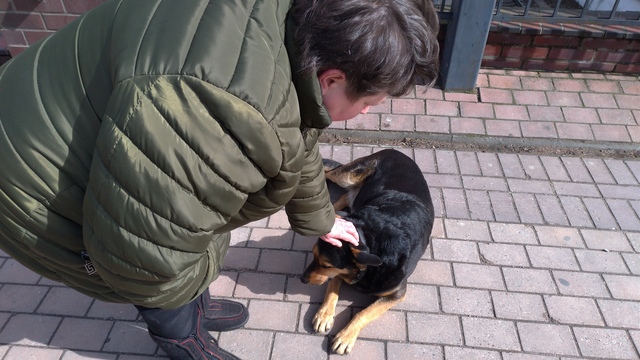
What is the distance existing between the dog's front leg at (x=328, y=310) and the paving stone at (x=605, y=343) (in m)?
1.57

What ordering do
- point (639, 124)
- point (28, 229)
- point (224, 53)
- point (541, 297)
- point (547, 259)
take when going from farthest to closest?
point (639, 124) < point (547, 259) < point (541, 297) < point (28, 229) < point (224, 53)

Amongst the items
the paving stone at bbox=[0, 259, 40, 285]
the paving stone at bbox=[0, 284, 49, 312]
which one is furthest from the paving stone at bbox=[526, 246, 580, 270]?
the paving stone at bbox=[0, 259, 40, 285]

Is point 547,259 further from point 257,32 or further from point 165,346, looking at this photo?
point 257,32

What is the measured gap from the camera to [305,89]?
1307 mm

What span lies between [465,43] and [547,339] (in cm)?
296

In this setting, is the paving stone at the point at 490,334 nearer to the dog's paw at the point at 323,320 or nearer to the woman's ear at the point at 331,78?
the dog's paw at the point at 323,320

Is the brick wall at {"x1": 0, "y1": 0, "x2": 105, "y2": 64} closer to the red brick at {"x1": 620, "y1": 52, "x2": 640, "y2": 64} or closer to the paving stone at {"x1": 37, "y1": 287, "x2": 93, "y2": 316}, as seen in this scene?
the paving stone at {"x1": 37, "y1": 287, "x2": 93, "y2": 316}

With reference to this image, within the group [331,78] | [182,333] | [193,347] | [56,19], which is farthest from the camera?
[56,19]

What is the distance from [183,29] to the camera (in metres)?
1.11

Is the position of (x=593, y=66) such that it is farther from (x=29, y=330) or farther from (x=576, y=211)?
(x=29, y=330)

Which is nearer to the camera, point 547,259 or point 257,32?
point 257,32

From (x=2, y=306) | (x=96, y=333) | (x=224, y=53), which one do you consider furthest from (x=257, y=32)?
(x=2, y=306)

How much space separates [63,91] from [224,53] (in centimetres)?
53

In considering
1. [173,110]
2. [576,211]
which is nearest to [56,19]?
[173,110]
